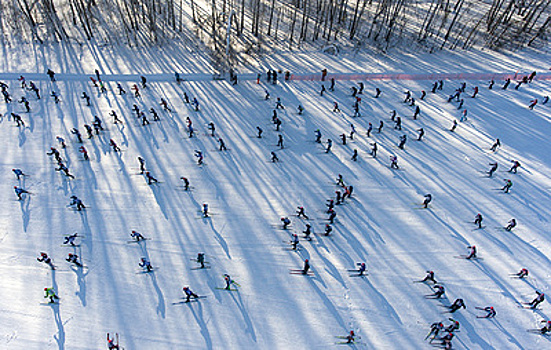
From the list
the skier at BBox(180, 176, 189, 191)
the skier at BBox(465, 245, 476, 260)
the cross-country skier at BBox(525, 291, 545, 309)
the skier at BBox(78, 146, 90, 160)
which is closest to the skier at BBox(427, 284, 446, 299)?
the skier at BBox(465, 245, 476, 260)

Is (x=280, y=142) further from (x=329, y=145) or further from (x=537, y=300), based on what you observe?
(x=537, y=300)

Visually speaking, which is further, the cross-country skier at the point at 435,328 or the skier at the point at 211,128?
the skier at the point at 211,128

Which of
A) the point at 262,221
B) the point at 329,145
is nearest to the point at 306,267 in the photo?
the point at 262,221

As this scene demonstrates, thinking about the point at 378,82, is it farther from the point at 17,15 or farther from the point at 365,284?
the point at 17,15

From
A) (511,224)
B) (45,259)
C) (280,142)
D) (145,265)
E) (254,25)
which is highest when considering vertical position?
(254,25)

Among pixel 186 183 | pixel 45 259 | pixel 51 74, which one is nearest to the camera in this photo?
pixel 45 259

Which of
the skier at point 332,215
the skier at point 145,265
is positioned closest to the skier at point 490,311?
the skier at point 332,215

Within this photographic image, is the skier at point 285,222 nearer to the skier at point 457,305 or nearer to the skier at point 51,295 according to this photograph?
the skier at point 457,305
